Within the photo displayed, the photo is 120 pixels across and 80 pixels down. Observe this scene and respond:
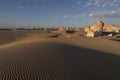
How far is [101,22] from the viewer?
49.7 meters

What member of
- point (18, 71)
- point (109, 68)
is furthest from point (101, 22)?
point (18, 71)

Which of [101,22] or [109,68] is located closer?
[109,68]

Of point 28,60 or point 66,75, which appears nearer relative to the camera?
point 66,75

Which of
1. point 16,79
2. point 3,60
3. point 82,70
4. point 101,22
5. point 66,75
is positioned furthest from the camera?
point 101,22

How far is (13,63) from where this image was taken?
10.6m

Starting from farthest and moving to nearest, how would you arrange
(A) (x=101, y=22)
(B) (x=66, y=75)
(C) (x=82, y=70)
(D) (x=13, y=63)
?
1. (A) (x=101, y=22)
2. (D) (x=13, y=63)
3. (C) (x=82, y=70)
4. (B) (x=66, y=75)

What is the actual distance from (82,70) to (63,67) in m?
1.07

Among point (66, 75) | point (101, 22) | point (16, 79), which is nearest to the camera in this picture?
point (16, 79)

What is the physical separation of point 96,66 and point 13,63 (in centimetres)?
502

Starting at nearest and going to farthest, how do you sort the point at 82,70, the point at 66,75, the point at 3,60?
1. the point at 66,75
2. the point at 82,70
3. the point at 3,60

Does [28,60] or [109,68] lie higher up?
A: [28,60]

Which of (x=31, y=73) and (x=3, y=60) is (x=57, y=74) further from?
(x=3, y=60)

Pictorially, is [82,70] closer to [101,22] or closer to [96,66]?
[96,66]

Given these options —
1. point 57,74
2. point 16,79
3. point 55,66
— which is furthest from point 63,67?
point 16,79
